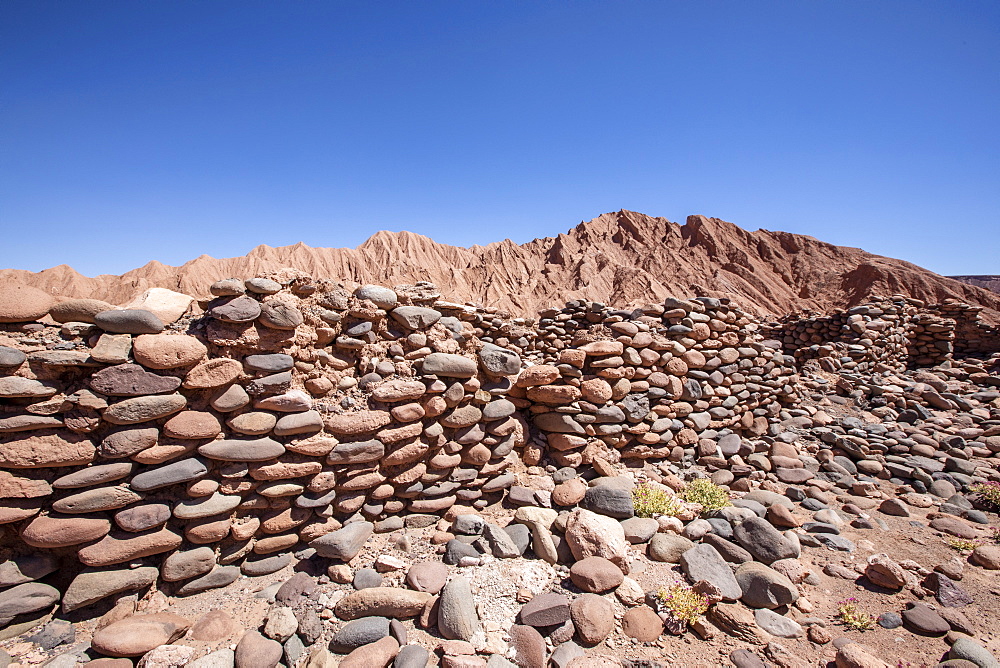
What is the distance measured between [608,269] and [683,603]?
117 ft

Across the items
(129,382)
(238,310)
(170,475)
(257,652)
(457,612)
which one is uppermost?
(238,310)

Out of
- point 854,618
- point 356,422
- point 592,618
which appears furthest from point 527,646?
point 854,618

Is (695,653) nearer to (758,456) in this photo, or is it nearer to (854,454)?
(758,456)

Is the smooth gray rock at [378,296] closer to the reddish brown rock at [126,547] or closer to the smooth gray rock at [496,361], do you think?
the smooth gray rock at [496,361]

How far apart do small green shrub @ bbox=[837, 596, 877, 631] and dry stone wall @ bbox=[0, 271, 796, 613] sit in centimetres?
193

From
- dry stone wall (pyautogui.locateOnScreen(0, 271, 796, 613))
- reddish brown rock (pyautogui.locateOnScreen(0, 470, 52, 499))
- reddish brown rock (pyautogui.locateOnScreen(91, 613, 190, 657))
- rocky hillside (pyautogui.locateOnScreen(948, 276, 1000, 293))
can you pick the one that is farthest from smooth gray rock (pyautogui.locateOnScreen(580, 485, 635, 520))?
rocky hillside (pyautogui.locateOnScreen(948, 276, 1000, 293))

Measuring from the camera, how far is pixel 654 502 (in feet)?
13.4

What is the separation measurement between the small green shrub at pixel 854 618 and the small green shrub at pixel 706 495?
1.22 m

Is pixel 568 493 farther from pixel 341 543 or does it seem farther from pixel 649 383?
pixel 341 543

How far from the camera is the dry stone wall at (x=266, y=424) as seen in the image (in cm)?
261

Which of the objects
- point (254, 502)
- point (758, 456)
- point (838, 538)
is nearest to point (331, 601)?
point (254, 502)

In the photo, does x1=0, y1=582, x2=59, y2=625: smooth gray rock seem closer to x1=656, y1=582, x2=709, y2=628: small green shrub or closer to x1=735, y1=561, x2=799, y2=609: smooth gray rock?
x1=656, y1=582, x2=709, y2=628: small green shrub

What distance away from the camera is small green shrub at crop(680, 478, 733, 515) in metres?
4.23

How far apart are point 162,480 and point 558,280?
3579 cm
